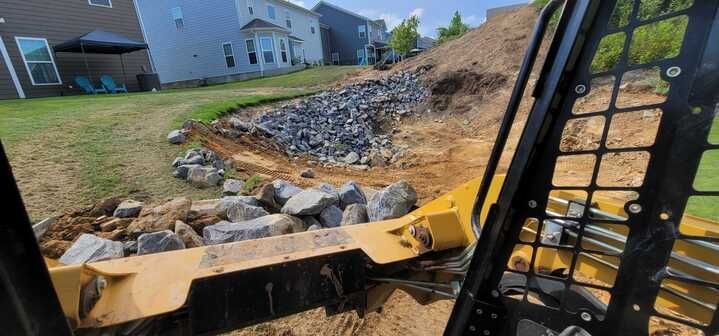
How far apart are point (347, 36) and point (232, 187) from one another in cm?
3382

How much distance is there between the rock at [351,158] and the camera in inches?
303

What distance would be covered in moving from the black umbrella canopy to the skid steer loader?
16840 millimetres

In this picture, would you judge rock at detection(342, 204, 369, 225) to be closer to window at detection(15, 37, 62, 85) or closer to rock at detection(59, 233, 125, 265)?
rock at detection(59, 233, 125, 265)

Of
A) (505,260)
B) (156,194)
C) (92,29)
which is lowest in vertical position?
(156,194)

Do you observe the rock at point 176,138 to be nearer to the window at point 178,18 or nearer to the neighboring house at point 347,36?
the window at point 178,18

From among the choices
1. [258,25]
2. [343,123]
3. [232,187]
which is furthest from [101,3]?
[232,187]

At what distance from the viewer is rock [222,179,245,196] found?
14.7 ft

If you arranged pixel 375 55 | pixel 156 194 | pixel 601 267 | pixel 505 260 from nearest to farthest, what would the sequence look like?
pixel 505 260
pixel 601 267
pixel 156 194
pixel 375 55

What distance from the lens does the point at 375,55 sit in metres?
36.1

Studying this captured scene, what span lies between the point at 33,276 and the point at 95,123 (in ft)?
25.2

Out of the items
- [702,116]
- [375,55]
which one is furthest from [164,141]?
[375,55]

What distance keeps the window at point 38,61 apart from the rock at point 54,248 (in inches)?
614

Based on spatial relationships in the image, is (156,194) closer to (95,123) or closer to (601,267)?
(95,123)

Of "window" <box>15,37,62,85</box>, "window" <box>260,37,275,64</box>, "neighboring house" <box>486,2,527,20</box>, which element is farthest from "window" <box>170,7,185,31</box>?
"neighboring house" <box>486,2,527,20</box>
